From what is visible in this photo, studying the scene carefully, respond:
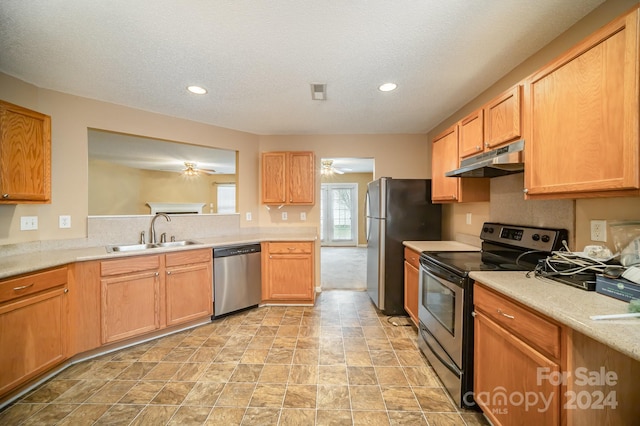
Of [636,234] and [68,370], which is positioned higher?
[636,234]

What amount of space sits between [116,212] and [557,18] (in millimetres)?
7433

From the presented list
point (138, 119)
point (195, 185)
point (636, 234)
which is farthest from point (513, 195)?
point (195, 185)

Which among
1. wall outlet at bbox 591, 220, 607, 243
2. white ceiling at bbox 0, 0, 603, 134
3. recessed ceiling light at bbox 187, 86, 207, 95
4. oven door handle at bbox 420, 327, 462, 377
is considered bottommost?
oven door handle at bbox 420, 327, 462, 377

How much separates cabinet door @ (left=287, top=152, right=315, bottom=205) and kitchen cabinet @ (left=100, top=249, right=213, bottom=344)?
4.60ft

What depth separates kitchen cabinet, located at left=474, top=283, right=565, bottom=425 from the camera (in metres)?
1.03

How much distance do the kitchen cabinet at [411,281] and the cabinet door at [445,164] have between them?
0.68m

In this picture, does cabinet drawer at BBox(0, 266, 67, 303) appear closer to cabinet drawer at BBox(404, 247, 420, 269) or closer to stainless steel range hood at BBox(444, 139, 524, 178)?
cabinet drawer at BBox(404, 247, 420, 269)

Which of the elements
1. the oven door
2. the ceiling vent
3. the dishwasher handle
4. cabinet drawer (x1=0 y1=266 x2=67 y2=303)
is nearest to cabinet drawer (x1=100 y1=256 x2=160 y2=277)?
cabinet drawer (x1=0 y1=266 x2=67 y2=303)

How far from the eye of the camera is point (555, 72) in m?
1.35

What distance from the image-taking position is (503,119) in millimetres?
1751

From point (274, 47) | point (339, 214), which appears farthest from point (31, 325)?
point (339, 214)

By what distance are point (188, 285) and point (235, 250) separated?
1.99ft

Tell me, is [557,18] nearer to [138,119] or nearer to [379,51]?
[379,51]

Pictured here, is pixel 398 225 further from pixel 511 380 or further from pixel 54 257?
pixel 54 257
